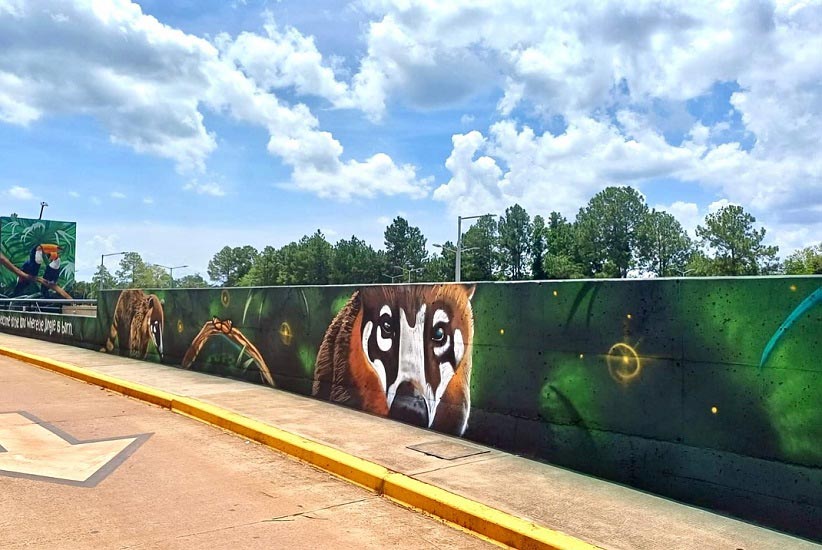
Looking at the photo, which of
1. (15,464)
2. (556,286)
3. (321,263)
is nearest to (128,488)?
(15,464)

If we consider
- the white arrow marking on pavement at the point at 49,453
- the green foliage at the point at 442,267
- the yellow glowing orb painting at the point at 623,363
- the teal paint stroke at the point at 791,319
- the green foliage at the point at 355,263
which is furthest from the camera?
the green foliage at the point at 355,263

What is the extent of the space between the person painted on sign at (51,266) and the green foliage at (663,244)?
6420cm

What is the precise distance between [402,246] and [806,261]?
57.8 metres

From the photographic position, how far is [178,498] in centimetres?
538

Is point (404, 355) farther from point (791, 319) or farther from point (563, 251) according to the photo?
point (563, 251)

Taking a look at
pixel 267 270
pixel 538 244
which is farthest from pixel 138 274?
pixel 538 244

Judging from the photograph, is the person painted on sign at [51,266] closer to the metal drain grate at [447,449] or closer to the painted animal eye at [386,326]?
the painted animal eye at [386,326]

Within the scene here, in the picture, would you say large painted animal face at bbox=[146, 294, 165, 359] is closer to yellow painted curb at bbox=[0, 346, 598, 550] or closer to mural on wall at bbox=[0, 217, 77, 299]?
yellow painted curb at bbox=[0, 346, 598, 550]

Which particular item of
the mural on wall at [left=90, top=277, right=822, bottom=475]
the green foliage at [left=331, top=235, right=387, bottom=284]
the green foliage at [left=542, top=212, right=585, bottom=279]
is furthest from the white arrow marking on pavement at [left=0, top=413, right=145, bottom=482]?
the green foliage at [left=331, top=235, right=387, bottom=284]

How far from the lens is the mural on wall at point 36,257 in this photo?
44.3 metres

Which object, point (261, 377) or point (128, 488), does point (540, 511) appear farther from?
point (261, 377)

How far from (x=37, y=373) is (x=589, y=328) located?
1162 centimetres

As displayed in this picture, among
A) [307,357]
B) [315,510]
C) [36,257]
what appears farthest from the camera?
[36,257]

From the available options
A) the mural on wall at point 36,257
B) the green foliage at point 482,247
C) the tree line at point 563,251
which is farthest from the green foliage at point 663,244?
the mural on wall at point 36,257
